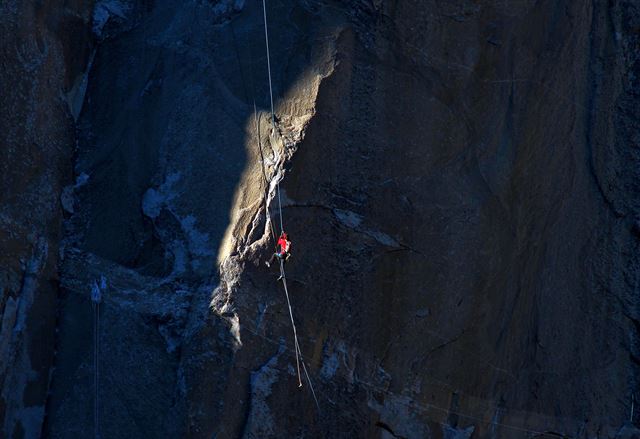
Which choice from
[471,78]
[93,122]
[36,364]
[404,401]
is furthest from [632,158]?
[36,364]

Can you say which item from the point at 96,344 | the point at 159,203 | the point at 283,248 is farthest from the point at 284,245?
the point at 96,344

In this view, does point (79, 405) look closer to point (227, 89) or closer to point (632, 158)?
point (227, 89)

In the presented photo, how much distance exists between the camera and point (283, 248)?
6703 mm

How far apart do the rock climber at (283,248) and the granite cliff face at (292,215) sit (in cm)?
10

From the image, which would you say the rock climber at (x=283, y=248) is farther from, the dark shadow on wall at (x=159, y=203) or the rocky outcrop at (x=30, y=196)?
the rocky outcrop at (x=30, y=196)

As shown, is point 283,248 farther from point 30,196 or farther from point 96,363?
point 30,196

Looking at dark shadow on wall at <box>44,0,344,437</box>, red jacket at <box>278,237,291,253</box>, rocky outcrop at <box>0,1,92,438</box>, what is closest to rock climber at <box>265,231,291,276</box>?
red jacket at <box>278,237,291,253</box>

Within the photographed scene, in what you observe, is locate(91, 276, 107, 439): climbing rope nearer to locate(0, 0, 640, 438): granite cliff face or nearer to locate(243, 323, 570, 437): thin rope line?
locate(0, 0, 640, 438): granite cliff face

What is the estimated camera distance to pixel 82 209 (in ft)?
24.3

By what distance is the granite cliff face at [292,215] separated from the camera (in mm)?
6871

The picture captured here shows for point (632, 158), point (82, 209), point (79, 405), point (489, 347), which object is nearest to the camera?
point (79, 405)

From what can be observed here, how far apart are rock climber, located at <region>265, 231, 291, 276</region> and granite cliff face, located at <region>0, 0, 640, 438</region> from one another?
96mm

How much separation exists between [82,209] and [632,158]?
479 cm

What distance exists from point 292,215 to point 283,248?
1.19ft
